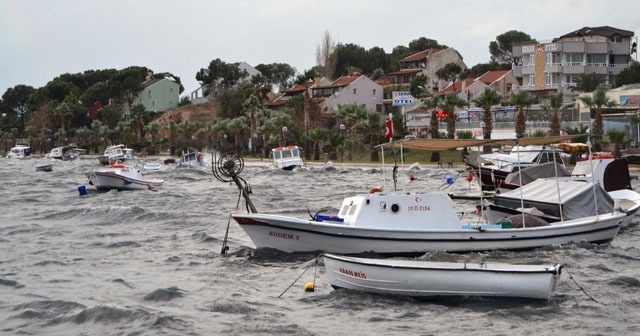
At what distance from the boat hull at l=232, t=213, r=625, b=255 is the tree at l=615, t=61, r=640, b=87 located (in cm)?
9407

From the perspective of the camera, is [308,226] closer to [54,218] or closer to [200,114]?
[54,218]

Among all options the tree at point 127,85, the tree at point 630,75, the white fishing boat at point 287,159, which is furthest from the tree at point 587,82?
the tree at point 127,85

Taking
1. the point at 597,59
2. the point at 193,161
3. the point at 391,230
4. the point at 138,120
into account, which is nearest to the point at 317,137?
the point at 193,161

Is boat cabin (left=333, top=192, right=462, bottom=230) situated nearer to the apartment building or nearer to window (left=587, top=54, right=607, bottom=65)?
the apartment building

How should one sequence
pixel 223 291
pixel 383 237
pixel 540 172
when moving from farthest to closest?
pixel 540 172, pixel 383 237, pixel 223 291

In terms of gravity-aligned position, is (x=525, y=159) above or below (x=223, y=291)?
above

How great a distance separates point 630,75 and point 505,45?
2449 inches

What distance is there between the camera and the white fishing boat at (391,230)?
87.4 feet

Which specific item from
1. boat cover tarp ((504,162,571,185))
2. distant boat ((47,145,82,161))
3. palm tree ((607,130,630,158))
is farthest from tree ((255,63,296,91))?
boat cover tarp ((504,162,571,185))

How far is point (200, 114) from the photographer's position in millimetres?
172500

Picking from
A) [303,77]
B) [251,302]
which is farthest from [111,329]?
[303,77]

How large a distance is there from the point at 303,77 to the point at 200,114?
63.4 m

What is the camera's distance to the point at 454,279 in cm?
2109

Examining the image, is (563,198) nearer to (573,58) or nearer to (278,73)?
(573,58)
